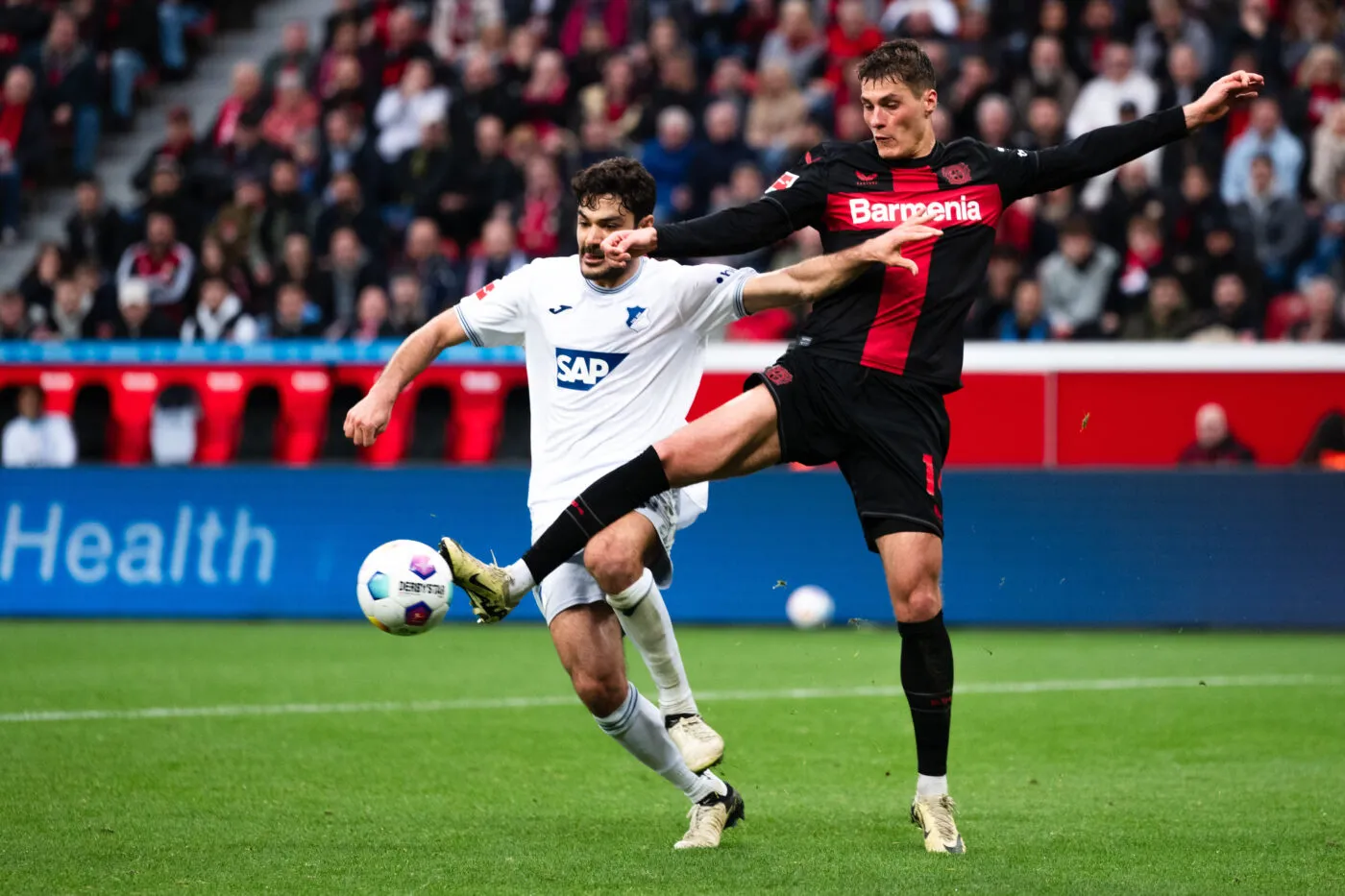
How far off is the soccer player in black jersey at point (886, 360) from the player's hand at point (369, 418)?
1.52ft

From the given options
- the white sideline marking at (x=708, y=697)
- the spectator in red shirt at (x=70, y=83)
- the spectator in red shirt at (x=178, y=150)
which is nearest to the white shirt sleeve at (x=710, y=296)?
the white sideline marking at (x=708, y=697)

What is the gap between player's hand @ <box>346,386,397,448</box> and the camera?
6.40m

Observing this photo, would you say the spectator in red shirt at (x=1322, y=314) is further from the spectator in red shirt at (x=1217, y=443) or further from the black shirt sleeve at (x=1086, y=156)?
the black shirt sleeve at (x=1086, y=156)

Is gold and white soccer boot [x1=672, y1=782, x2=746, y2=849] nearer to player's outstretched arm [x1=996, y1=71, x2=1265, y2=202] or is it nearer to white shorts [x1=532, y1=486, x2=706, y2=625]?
white shorts [x1=532, y1=486, x2=706, y2=625]

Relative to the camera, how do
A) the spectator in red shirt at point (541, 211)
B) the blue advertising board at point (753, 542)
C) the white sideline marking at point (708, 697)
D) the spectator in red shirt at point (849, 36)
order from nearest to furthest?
1. the white sideline marking at point (708, 697)
2. the blue advertising board at point (753, 542)
3. the spectator in red shirt at point (541, 211)
4. the spectator in red shirt at point (849, 36)

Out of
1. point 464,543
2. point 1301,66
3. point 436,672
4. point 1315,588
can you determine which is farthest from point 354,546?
point 1301,66

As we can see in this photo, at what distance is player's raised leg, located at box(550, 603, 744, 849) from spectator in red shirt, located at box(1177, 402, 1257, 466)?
27.8 feet

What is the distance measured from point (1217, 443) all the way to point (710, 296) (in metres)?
8.52

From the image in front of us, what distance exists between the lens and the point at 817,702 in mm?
10406

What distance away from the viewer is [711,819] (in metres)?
6.68

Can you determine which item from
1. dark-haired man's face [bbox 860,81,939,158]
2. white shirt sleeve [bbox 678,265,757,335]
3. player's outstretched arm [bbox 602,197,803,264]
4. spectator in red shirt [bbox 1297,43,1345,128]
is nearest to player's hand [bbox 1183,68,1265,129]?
dark-haired man's face [bbox 860,81,939,158]

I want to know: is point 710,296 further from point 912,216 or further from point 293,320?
point 293,320

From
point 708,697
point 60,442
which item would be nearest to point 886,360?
point 708,697

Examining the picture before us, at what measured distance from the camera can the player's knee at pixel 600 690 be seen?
653cm
